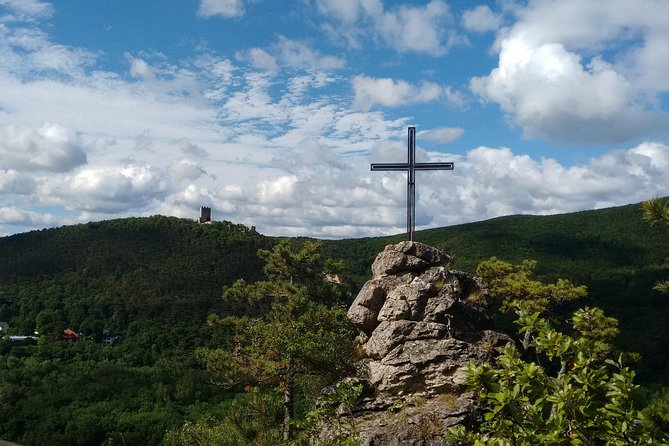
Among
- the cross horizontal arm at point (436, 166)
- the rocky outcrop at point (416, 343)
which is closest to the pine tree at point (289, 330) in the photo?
the rocky outcrop at point (416, 343)

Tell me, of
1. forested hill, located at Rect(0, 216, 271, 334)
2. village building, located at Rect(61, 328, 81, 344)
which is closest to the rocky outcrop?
forested hill, located at Rect(0, 216, 271, 334)

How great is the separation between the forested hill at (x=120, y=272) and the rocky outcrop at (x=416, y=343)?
5007 cm

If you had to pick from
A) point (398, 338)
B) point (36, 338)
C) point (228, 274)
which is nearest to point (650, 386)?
point (398, 338)

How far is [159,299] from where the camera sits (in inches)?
2665

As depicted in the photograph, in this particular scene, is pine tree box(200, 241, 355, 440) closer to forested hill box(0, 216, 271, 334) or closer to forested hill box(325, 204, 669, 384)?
forested hill box(325, 204, 669, 384)

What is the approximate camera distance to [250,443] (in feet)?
48.6

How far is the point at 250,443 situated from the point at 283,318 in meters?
3.88

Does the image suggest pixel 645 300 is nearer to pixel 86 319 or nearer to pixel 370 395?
pixel 370 395

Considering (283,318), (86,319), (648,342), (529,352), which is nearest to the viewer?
(283,318)

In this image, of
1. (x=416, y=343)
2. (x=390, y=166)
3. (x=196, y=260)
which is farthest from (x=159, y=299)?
(x=416, y=343)

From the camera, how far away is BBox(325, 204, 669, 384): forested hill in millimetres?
43356

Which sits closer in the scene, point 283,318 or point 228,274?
point 283,318

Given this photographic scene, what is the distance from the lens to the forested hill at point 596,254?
142 ft

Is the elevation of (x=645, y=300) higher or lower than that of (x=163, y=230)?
lower
